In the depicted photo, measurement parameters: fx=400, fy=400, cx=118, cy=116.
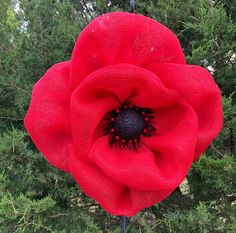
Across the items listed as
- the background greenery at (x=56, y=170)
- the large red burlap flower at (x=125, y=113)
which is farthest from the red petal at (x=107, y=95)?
the background greenery at (x=56, y=170)

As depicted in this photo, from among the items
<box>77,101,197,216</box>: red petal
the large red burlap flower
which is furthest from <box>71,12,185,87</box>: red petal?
<box>77,101,197,216</box>: red petal

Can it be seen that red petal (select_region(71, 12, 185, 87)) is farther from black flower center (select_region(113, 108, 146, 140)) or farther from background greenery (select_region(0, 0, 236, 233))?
background greenery (select_region(0, 0, 236, 233))

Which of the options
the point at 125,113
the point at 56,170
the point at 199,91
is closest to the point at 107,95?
the point at 125,113

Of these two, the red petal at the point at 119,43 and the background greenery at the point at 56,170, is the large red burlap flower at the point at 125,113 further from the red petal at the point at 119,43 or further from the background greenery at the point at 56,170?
the background greenery at the point at 56,170

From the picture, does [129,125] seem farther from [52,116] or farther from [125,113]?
[52,116]

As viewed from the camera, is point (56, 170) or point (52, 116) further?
point (56, 170)

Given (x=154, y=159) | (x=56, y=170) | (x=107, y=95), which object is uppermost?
(x=107, y=95)

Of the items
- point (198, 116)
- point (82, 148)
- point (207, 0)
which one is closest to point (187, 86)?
point (198, 116)
